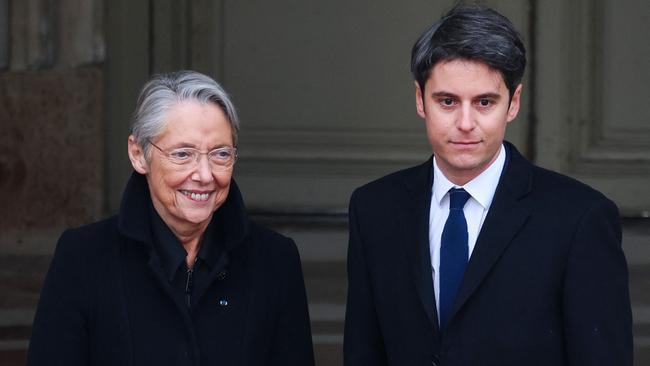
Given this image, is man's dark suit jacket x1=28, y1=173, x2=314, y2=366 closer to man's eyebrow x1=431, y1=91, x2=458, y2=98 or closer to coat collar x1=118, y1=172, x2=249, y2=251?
coat collar x1=118, y1=172, x2=249, y2=251

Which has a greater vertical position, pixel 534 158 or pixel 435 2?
pixel 435 2

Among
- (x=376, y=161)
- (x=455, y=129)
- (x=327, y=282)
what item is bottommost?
(x=327, y=282)

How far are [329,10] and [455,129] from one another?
111 inches

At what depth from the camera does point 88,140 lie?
5.75 m

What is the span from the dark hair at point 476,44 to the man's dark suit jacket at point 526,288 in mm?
266

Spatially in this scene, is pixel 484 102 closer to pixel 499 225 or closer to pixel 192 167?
pixel 499 225

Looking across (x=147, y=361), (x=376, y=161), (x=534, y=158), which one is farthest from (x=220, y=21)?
(x=147, y=361)

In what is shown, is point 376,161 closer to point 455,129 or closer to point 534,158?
point 534,158

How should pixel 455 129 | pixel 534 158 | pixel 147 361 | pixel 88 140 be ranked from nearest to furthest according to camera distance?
pixel 455 129 → pixel 147 361 → pixel 88 140 → pixel 534 158

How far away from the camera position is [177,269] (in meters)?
3.62

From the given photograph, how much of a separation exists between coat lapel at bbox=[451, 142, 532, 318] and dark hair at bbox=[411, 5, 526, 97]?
0.21 meters

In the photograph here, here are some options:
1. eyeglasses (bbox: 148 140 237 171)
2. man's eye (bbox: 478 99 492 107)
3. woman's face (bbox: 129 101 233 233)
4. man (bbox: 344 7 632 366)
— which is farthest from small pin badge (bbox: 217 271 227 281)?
man's eye (bbox: 478 99 492 107)

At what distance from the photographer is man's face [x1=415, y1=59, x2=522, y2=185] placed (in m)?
3.29

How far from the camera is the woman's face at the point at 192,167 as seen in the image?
350cm
